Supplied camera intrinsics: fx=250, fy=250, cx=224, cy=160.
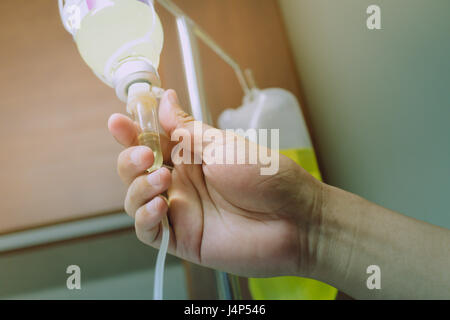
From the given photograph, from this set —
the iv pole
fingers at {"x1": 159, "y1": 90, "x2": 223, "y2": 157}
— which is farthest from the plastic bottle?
fingers at {"x1": 159, "y1": 90, "x2": 223, "y2": 157}

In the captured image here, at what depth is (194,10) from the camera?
0.88 meters

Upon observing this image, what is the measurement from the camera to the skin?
358mm

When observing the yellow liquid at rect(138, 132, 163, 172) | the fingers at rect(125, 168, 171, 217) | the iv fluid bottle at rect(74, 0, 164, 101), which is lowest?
the fingers at rect(125, 168, 171, 217)

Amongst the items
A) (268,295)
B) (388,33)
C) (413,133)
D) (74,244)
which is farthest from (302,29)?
(74,244)

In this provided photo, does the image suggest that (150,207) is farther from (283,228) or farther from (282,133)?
(282,133)

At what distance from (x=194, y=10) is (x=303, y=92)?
0.48 m

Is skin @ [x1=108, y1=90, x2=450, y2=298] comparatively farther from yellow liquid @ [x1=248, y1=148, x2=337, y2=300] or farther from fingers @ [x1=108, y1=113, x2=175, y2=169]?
yellow liquid @ [x1=248, y1=148, x2=337, y2=300]

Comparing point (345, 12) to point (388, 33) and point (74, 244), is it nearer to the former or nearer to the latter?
point (388, 33)

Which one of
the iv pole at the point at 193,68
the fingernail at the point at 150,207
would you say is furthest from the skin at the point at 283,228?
the iv pole at the point at 193,68

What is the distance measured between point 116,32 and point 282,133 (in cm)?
47

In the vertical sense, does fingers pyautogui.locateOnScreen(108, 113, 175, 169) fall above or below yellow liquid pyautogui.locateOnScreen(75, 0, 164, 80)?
below

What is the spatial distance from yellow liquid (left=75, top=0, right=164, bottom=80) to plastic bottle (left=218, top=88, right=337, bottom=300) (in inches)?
14.7

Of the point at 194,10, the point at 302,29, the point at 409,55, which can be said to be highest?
the point at 194,10

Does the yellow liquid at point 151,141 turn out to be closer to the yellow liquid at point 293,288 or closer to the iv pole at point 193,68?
the iv pole at point 193,68
